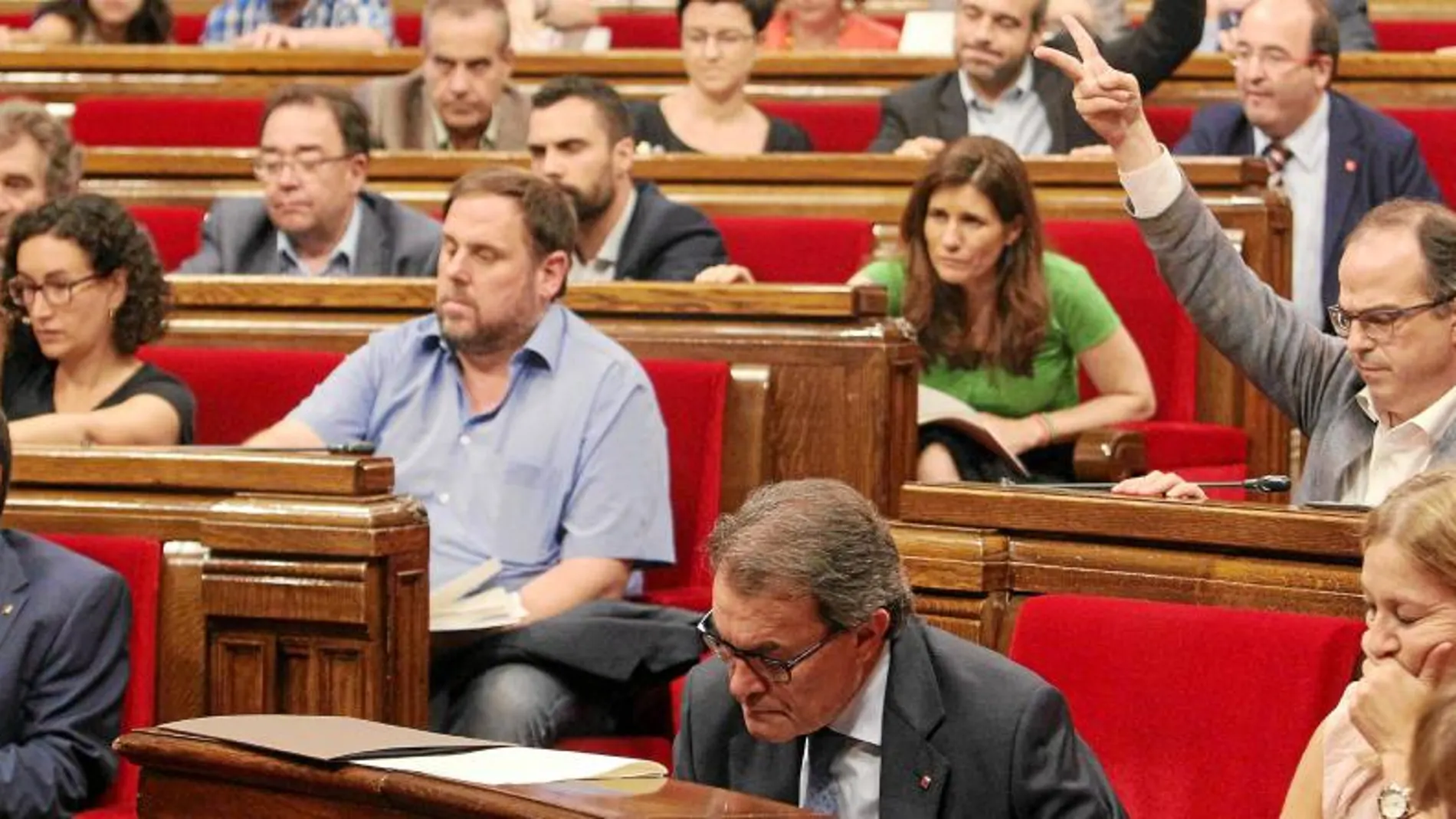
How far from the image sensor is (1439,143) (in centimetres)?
389

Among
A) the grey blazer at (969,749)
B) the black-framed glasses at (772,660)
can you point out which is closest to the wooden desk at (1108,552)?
the grey blazer at (969,749)

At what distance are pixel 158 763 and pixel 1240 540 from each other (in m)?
0.79

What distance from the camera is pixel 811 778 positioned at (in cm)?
164

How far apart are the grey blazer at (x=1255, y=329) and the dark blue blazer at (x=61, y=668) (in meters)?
0.96

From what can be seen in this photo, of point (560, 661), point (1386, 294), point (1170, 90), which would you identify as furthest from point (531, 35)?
point (1386, 294)

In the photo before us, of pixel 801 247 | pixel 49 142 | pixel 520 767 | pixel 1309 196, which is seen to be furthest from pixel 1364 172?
pixel 520 767

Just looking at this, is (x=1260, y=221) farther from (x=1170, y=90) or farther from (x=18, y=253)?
(x=18, y=253)

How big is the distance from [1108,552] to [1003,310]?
49.0 inches

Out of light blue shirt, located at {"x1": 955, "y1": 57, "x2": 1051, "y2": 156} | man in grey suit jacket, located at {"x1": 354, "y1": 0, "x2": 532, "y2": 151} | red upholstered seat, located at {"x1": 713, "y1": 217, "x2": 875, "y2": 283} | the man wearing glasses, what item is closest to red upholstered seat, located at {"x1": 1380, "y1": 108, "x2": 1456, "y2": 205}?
light blue shirt, located at {"x1": 955, "y1": 57, "x2": 1051, "y2": 156}

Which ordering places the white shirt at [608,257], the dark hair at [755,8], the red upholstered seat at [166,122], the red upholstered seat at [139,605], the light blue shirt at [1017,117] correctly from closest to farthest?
1. the red upholstered seat at [139,605]
2. the white shirt at [608,257]
3. the light blue shirt at [1017,117]
4. the dark hair at [755,8]
5. the red upholstered seat at [166,122]

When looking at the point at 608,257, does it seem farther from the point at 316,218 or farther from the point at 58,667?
the point at 58,667

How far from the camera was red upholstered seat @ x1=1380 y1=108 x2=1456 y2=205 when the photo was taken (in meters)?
3.87

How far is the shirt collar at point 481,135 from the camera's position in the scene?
13.5ft

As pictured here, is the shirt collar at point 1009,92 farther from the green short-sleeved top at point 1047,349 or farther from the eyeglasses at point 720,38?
the green short-sleeved top at point 1047,349
